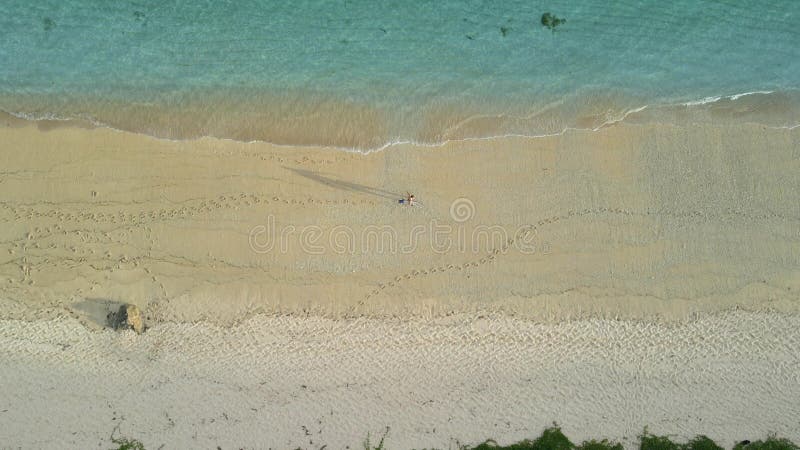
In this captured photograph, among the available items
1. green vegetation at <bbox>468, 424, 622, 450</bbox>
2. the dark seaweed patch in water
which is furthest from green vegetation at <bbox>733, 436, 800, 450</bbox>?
the dark seaweed patch in water

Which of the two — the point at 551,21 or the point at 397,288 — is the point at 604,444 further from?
the point at 551,21

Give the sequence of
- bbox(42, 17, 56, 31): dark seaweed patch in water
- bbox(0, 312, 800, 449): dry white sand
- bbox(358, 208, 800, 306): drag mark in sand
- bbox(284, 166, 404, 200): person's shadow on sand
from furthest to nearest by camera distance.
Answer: bbox(42, 17, 56, 31): dark seaweed patch in water
bbox(284, 166, 404, 200): person's shadow on sand
bbox(358, 208, 800, 306): drag mark in sand
bbox(0, 312, 800, 449): dry white sand

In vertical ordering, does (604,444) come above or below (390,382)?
below

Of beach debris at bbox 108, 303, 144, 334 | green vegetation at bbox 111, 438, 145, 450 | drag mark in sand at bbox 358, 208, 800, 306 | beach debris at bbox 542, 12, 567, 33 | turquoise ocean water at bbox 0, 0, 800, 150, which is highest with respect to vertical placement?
beach debris at bbox 542, 12, 567, 33

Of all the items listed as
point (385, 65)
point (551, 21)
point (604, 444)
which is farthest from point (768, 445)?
point (385, 65)

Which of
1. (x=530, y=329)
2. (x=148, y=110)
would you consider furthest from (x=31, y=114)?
(x=530, y=329)

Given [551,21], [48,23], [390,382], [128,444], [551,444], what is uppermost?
[551,21]

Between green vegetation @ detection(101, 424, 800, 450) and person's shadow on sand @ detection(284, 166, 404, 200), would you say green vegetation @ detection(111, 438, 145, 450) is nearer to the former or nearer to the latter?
green vegetation @ detection(101, 424, 800, 450)
